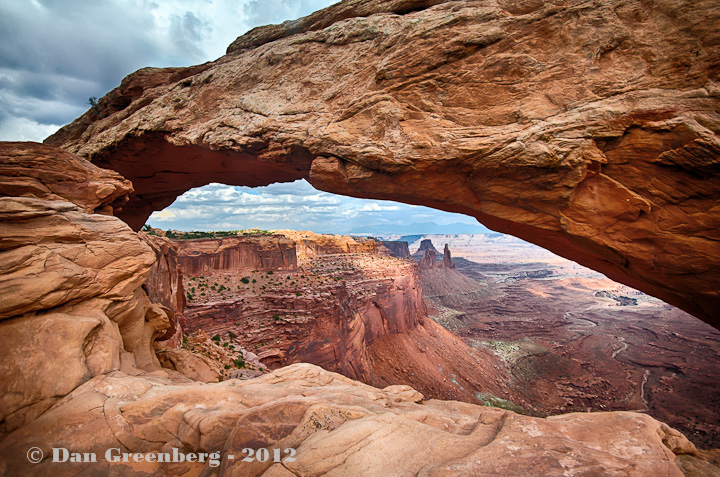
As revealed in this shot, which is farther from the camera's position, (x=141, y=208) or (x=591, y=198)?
(x=141, y=208)

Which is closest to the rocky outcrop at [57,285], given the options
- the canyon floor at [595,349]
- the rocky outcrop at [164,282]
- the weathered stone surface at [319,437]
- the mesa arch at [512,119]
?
the weathered stone surface at [319,437]

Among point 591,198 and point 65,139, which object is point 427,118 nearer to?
point 591,198

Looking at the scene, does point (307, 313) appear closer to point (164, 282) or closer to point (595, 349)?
point (164, 282)

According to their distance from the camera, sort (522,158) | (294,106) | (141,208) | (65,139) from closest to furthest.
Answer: (522,158) → (294,106) → (65,139) → (141,208)

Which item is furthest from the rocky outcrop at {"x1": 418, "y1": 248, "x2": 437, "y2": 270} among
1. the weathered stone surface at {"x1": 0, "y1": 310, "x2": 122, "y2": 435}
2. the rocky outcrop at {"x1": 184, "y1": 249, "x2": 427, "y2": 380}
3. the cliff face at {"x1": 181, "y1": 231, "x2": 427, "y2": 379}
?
the weathered stone surface at {"x1": 0, "y1": 310, "x2": 122, "y2": 435}

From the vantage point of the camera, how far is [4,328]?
4828mm

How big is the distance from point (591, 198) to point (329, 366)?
65.0 feet

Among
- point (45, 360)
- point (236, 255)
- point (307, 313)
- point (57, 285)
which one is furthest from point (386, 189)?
point (236, 255)

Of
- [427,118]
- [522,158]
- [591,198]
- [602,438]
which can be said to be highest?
[427,118]

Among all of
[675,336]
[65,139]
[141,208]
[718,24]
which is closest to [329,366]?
[141,208]

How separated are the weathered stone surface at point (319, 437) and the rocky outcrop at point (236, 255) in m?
28.3

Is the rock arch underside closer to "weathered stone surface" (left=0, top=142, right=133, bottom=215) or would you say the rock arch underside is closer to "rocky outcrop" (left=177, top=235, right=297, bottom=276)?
"weathered stone surface" (left=0, top=142, right=133, bottom=215)

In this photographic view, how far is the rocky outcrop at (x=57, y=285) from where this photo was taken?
15.4 ft

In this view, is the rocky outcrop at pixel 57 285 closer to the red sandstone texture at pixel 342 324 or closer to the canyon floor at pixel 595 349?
the red sandstone texture at pixel 342 324
